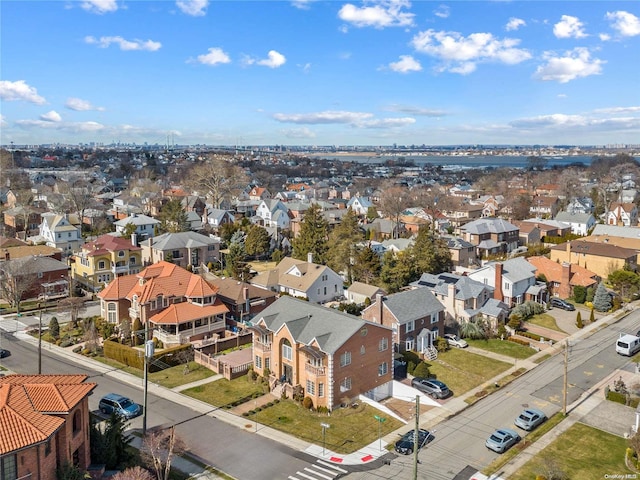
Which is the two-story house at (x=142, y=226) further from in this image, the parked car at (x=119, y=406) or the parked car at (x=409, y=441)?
the parked car at (x=409, y=441)

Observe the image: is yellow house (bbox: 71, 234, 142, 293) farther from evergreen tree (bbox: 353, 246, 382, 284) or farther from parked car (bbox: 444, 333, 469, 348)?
parked car (bbox: 444, 333, 469, 348)

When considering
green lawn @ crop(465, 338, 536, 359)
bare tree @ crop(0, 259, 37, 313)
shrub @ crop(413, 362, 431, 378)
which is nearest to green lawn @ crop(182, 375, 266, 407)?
shrub @ crop(413, 362, 431, 378)

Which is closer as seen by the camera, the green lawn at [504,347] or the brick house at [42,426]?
the brick house at [42,426]

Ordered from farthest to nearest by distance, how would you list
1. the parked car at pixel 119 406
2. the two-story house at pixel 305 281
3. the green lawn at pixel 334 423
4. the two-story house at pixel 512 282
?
1. the two-story house at pixel 305 281
2. the two-story house at pixel 512 282
3. the parked car at pixel 119 406
4. the green lawn at pixel 334 423

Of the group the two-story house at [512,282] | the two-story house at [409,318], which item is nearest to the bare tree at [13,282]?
the two-story house at [409,318]

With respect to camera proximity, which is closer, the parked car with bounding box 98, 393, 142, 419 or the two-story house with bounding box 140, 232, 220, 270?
the parked car with bounding box 98, 393, 142, 419
